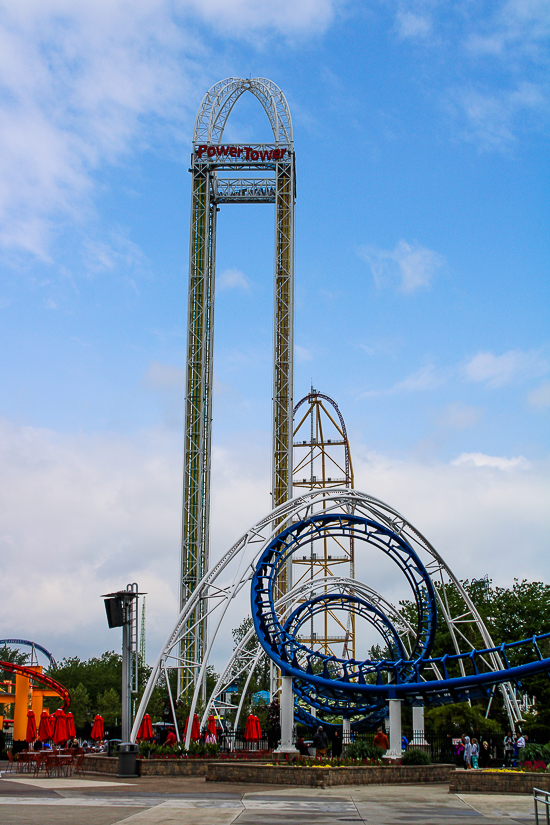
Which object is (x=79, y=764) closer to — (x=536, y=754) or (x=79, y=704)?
(x=536, y=754)

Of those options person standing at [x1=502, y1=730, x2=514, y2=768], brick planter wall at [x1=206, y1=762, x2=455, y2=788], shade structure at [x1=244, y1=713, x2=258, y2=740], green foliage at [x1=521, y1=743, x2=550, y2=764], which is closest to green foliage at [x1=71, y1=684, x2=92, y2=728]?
shade structure at [x1=244, y1=713, x2=258, y2=740]

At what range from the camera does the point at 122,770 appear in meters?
22.5

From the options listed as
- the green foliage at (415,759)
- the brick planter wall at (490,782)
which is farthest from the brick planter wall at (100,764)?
the brick planter wall at (490,782)

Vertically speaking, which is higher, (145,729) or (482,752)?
(145,729)

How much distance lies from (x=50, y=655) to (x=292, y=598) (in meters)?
38.0

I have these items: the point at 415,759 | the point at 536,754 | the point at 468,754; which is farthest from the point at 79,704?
the point at 536,754

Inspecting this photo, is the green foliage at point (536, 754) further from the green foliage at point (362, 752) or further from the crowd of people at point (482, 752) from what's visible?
the green foliage at point (362, 752)

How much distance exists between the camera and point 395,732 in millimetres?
25312

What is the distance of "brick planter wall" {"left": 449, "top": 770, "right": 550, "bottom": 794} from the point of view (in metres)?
18.8

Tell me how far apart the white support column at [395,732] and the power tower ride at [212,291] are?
1085 inches

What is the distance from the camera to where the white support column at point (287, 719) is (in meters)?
26.0

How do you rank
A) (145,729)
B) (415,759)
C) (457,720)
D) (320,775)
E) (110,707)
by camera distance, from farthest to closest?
(110,707), (457,720), (145,729), (415,759), (320,775)

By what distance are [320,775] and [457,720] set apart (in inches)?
878

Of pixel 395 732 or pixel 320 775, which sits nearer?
pixel 320 775
